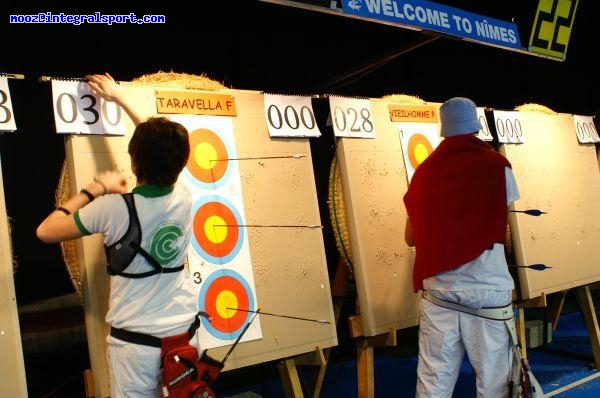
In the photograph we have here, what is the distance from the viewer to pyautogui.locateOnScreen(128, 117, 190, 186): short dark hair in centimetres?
129

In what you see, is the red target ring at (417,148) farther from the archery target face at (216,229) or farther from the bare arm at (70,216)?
the bare arm at (70,216)

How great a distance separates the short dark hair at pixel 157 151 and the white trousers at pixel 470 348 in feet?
3.12

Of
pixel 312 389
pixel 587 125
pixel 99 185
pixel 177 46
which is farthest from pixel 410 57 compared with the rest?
pixel 99 185

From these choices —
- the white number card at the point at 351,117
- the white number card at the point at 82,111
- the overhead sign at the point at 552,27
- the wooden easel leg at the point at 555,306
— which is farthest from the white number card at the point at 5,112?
the wooden easel leg at the point at 555,306

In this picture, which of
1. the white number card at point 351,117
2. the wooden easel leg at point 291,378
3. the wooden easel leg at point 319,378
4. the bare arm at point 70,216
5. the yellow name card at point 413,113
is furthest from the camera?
the yellow name card at point 413,113

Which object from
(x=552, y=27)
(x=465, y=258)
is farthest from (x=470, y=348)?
(x=552, y=27)

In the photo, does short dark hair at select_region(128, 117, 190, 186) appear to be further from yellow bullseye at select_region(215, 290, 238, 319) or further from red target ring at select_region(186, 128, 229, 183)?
yellow bullseye at select_region(215, 290, 238, 319)

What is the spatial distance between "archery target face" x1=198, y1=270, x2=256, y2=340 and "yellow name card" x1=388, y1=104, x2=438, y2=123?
Answer: 3.38ft

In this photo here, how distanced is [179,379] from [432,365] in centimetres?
85

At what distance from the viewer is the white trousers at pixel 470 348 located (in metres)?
1.68

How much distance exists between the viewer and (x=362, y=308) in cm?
207

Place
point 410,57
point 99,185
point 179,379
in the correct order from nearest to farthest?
point 179,379
point 99,185
point 410,57

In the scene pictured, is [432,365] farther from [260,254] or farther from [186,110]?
[186,110]

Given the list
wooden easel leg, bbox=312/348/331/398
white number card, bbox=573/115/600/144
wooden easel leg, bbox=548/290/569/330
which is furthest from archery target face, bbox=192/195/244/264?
wooden easel leg, bbox=548/290/569/330
